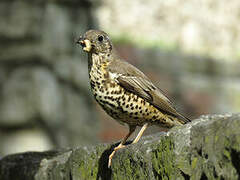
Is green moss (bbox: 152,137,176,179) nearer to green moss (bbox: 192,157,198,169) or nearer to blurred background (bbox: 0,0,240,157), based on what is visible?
green moss (bbox: 192,157,198,169)

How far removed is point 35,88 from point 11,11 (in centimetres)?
104

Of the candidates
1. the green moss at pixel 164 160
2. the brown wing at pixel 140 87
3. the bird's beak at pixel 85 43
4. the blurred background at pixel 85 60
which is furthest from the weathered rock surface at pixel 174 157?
the blurred background at pixel 85 60

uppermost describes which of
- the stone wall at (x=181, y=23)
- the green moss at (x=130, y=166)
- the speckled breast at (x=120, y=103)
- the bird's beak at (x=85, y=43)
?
the stone wall at (x=181, y=23)

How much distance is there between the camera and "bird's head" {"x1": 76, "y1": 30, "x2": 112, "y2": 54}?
397 centimetres

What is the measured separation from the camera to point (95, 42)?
159 inches

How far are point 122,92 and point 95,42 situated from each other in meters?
0.38

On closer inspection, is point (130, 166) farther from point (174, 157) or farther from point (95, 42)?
point (95, 42)

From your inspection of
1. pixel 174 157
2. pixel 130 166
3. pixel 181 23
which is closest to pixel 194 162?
pixel 174 157

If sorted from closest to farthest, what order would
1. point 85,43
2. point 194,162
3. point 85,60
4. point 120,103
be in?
point 194,162 → point 120,103 → point 85,43 → point 85,60

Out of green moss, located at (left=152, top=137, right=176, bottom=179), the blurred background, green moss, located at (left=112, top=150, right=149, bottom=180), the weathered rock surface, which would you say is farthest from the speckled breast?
the blurred background

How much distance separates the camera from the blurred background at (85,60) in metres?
8.34

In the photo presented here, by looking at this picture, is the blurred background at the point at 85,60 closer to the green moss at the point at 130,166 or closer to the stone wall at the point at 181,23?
the stone wall at the point at 181,23

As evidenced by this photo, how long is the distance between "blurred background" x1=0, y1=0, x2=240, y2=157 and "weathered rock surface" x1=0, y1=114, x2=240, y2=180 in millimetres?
4487

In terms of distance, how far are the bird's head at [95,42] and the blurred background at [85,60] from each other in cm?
431
